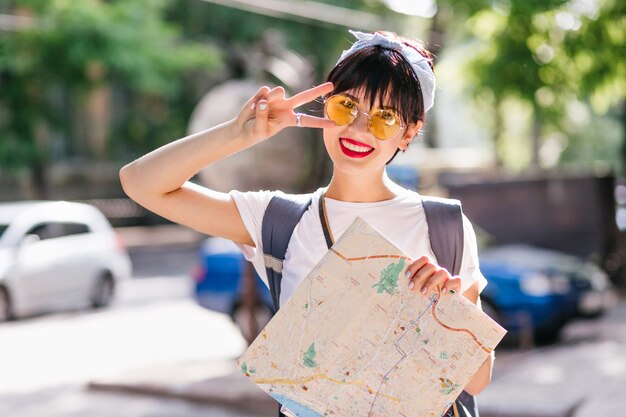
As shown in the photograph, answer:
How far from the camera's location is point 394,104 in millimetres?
2395

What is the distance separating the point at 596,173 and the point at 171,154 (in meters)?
14.6

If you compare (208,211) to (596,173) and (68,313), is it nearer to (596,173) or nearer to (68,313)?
(68,313)

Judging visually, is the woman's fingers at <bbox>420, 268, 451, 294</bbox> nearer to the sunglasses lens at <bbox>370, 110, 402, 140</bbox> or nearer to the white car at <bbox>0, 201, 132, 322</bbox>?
the sunglasses lens at <bbox>370, 110, 402, 140</bbox>

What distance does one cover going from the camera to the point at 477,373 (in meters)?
2.42

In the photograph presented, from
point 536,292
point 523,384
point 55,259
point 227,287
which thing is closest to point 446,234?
point 523,384

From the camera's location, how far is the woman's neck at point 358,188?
2.48 m

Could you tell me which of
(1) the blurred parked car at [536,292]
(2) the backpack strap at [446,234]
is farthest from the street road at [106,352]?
(2) the backpack strap at [446,234]

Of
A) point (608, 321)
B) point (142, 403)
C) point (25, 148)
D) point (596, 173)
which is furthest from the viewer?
point (25, 148)

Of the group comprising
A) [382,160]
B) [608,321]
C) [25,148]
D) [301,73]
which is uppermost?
[382,160]

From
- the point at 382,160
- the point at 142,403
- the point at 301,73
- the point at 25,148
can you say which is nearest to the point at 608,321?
the point at 301,73

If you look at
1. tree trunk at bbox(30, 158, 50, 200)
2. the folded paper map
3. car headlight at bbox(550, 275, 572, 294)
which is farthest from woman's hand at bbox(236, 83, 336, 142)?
tree trunk at bbox(30, 158, 50, 200)

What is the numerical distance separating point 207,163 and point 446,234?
0.57 meters

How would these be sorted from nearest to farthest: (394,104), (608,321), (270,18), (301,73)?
(394,104) < (301,73) < (608,321) < (270,18)

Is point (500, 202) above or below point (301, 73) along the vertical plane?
below
